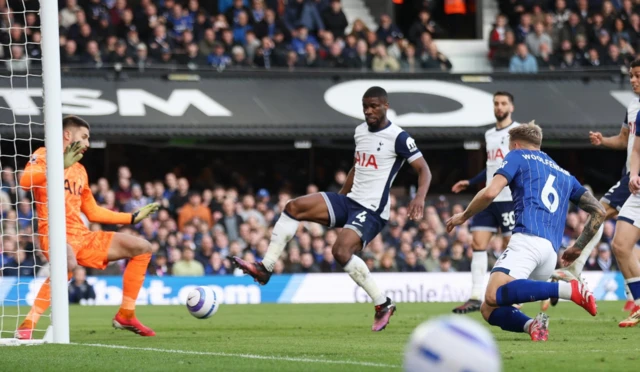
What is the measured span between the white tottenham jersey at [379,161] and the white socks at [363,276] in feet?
1.82

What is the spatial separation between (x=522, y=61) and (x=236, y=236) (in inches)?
302

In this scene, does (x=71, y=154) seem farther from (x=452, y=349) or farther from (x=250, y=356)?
(x=452, y=349)

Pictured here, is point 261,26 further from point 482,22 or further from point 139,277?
point 139,277

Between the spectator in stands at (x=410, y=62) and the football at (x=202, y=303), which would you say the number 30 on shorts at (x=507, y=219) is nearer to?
the football at (x=202, y=303)

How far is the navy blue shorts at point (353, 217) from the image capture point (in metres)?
11.1

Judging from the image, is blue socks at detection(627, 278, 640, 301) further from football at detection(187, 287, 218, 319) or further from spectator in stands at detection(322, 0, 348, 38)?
spectator in stands at detection(322, 0, 348, 38)

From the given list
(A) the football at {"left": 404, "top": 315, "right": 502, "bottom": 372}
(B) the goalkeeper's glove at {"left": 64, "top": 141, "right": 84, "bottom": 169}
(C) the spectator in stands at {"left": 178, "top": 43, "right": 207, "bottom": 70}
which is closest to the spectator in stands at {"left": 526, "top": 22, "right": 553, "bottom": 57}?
(C) the spectator in stands at {"left": 178, "top": 43, "right": 207, "bottom": 70}

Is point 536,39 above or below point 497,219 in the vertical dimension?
above

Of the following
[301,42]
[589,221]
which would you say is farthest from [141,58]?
[589,221]

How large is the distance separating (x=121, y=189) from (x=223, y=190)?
222 cm

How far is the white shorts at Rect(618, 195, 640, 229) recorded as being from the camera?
1098 cm

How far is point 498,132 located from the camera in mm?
13992

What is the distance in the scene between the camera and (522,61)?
2461cm

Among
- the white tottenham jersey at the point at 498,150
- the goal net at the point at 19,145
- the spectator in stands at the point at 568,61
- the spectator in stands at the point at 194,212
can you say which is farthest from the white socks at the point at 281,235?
the spectator in stands at the point at 568,61
